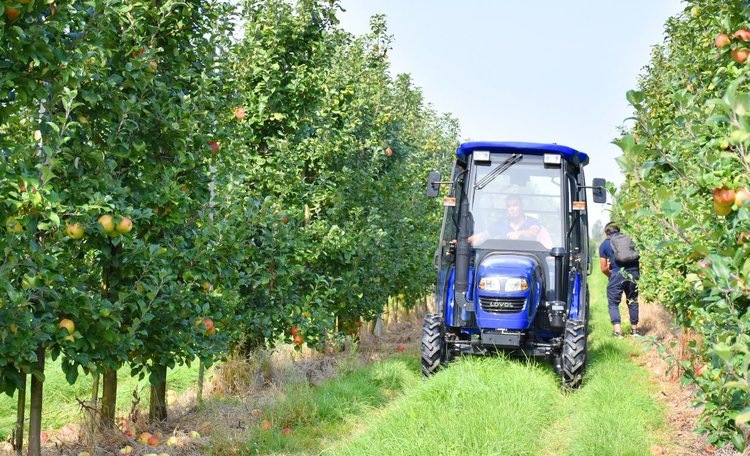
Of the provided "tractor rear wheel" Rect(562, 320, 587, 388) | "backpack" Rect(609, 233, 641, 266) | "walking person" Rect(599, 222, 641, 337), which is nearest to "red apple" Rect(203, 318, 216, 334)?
"tractor rear wheel" Rect(562, 320, 587, 388)

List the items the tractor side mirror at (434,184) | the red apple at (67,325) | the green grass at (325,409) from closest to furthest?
the red apple at (67,325) → the green grass at (325,409) → the tractor side mirror at (434,184)

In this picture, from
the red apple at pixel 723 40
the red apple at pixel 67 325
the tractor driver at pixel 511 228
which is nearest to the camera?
the red apple at pixel 723 40

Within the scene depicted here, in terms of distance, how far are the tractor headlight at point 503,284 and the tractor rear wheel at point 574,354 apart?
0.71m

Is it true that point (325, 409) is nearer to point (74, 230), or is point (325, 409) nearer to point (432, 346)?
point (432, 346)

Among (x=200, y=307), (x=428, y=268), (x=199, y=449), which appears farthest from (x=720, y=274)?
(x=428, y=268)

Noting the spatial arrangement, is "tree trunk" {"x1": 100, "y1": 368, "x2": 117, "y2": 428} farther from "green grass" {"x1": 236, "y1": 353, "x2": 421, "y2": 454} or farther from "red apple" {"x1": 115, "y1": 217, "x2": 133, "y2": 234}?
"red apple" {"x1": 115, "y1": 217, "x2": 133, "y2": 234}

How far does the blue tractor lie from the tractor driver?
11 mm

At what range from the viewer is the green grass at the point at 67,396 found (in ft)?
25.7

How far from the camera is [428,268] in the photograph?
16578 millimetres

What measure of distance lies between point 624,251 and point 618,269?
314mm

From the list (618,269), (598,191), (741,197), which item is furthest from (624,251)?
(741,197)

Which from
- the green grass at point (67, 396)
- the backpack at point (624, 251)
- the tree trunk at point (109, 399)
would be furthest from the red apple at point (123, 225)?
the backpack at point (624, 251)

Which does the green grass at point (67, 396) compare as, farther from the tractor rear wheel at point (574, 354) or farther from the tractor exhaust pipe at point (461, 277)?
the tractor rear wheel at point (574, 354)

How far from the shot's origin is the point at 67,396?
386 inches
